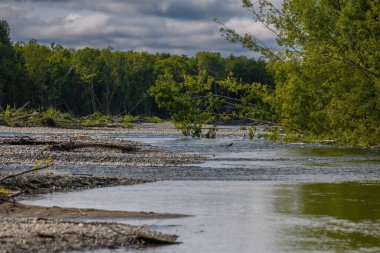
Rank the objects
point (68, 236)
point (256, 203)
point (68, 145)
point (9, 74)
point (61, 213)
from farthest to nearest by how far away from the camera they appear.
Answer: point (9, 74), point (68, 145), point (256, 203), point (61, 213), point (68, 236)

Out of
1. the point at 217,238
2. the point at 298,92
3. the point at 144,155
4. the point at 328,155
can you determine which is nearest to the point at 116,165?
the point at 144,155

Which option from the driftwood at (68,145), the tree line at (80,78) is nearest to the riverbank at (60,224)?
the driftwood at (68,145)

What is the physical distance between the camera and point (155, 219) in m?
18.3

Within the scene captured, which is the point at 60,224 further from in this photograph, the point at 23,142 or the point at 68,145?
the point at 23,142

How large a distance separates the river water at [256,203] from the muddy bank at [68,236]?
0.54m

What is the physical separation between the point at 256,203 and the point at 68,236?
8.32 m

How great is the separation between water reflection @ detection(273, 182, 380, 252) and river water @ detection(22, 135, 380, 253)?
0.02 metres

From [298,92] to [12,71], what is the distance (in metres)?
81.7

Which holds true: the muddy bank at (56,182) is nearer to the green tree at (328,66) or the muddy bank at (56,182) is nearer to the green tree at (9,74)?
the green tree at (328,66)

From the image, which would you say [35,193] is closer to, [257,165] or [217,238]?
[217,238]

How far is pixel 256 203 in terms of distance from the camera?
22.0 m

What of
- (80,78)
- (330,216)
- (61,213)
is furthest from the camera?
(80,78)

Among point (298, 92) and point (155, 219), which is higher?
point (298, 92)

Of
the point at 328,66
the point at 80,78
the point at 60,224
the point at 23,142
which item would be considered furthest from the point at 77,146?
the point at 80,78
